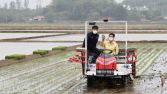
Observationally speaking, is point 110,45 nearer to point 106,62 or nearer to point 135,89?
point 106,62

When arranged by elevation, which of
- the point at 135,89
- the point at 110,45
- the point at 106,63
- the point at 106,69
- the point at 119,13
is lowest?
the point at 135,89

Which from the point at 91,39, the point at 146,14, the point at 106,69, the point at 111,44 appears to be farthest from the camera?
the point at 146,14

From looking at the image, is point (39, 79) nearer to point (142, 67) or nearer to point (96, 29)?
point (96, 29)

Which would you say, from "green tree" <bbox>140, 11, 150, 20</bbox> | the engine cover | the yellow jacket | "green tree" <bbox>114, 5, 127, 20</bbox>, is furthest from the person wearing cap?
"green tree" <bbox>140, 11, 150, 20</bbox>

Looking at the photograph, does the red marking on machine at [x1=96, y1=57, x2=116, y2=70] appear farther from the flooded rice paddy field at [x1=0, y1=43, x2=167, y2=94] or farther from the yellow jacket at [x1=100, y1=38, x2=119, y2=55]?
the yellow jacket at [x1=100, y1=38, x2=119, y2=55]

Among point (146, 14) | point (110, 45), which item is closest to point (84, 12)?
point (146, 14)

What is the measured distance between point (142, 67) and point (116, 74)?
18.7ft

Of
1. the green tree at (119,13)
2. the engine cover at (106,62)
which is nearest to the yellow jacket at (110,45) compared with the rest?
the engine cover at (106,62)

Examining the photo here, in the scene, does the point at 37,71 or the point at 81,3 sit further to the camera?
the point at 81,3

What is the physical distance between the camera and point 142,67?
13984 mm

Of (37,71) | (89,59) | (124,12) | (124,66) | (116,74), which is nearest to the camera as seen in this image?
(116,74)

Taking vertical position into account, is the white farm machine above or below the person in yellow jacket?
below

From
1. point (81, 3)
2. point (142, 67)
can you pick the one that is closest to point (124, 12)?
point (81, 3)

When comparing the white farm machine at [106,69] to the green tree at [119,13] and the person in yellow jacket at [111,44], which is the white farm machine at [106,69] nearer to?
the person in yellow jacket at [111,44]
